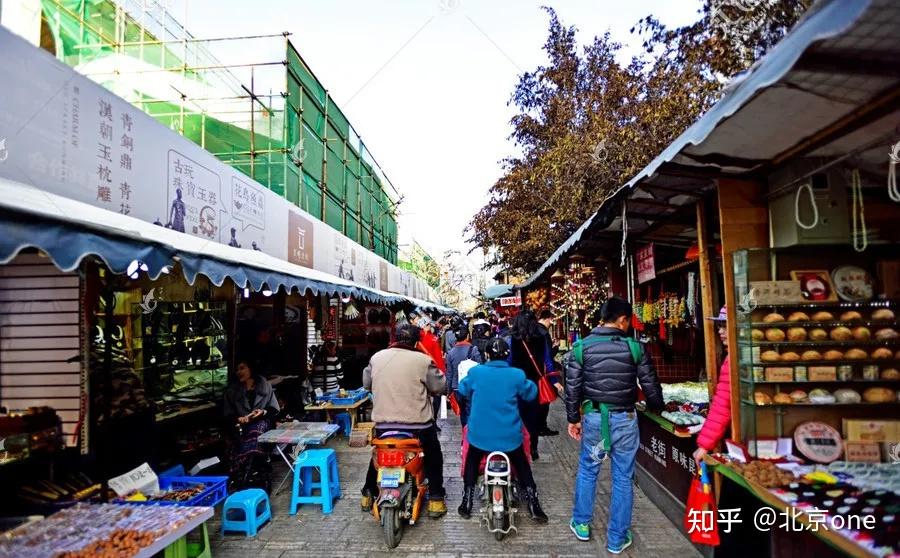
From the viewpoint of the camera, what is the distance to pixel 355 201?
18.9 m

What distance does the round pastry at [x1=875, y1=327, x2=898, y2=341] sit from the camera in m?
3.54

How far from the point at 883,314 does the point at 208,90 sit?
12.0m

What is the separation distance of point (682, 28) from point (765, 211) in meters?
5.96

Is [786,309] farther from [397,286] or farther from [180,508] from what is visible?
[397,286]

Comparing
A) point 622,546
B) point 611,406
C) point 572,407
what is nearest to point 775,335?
point 611,406

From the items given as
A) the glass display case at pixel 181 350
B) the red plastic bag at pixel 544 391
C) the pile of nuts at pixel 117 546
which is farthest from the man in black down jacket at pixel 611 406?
the glass display case at pixel 181 350

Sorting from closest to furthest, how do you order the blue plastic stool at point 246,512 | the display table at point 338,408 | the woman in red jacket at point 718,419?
1. the woman in red jacket at point 718,419
2. the blue plastic stool at point 246,512
3. the display table at point 338,408

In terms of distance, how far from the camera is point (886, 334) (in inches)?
140

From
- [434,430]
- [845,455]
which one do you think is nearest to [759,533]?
[845,455]

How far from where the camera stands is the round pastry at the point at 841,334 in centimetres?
363

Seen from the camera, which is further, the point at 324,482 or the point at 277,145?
the point at 277,145

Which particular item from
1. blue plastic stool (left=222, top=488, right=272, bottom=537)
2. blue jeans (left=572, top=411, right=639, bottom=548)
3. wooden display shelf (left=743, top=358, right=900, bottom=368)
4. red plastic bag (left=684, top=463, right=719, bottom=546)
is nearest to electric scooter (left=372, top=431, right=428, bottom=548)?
blue plastic stool (left=222, top=488, right=272, bottom=537)

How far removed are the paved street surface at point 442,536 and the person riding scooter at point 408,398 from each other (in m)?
0.39

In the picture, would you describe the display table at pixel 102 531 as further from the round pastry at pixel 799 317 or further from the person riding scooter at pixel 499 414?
the round pastry at pixel 799 317
